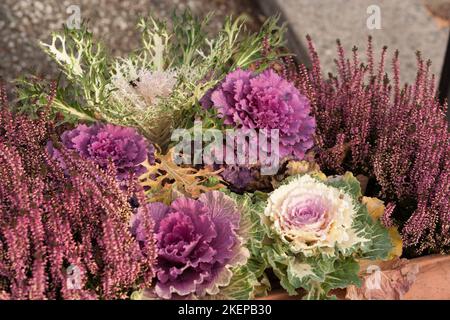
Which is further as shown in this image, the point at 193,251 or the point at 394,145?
the point at 394,145

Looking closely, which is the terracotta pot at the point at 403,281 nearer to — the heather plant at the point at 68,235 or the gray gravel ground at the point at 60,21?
the heather plant at the point at 68,235

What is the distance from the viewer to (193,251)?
4.72 feet

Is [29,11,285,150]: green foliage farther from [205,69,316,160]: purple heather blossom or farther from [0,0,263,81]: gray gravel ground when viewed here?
[0,0,263,81]: gray gravel ground

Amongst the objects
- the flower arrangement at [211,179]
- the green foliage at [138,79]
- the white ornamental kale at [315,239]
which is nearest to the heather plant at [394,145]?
the flower arrangement at [211,179]

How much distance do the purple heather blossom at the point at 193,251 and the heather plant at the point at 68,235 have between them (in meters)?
0.04

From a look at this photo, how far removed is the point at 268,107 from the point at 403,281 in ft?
1.70

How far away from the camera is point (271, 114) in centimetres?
166

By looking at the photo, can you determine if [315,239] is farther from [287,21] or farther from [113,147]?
[287,21]

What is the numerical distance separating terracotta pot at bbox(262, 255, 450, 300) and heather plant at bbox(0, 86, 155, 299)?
1.17 feet

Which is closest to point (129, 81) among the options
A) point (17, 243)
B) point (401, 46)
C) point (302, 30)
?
point (17, 243)

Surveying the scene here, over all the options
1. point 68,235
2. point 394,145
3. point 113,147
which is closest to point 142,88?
point 113,147

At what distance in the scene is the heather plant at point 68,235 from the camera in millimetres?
1352
